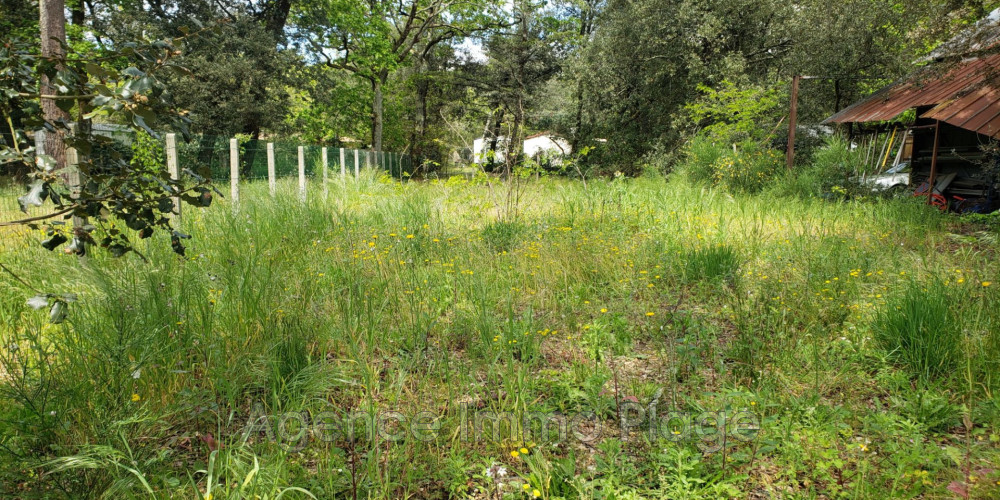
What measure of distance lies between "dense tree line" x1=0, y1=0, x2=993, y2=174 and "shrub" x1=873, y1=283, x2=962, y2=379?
974cm

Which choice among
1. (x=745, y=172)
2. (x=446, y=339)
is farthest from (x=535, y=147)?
(x=446, y=339)

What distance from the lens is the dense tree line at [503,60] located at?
15820 mm

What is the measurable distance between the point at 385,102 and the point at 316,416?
26.9 meters

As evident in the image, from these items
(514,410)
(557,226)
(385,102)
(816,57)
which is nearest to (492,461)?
(514,410)

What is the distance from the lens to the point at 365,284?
13.0 ft

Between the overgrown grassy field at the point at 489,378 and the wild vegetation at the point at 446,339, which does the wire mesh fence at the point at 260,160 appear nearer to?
the wild vegetation at the point at 446,339

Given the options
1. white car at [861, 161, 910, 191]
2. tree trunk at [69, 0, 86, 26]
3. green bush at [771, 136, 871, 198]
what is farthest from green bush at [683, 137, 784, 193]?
tree trunk at [69, 0, 86, 26]

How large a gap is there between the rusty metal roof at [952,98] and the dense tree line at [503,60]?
1979mm

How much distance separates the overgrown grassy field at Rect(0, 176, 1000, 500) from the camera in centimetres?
213

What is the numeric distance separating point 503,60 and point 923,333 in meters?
24.7

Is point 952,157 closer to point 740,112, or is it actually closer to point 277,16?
point 740,112

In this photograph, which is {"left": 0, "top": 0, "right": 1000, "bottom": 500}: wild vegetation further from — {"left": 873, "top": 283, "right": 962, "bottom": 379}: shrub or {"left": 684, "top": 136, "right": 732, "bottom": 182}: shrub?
{"left": 684, "top": 136, "right": 732, "bottom": 182}: shrub

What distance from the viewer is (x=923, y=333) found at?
2934 mm

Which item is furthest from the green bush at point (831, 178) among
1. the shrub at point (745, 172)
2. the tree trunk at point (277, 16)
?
the tree trunk at point (277, 16)
